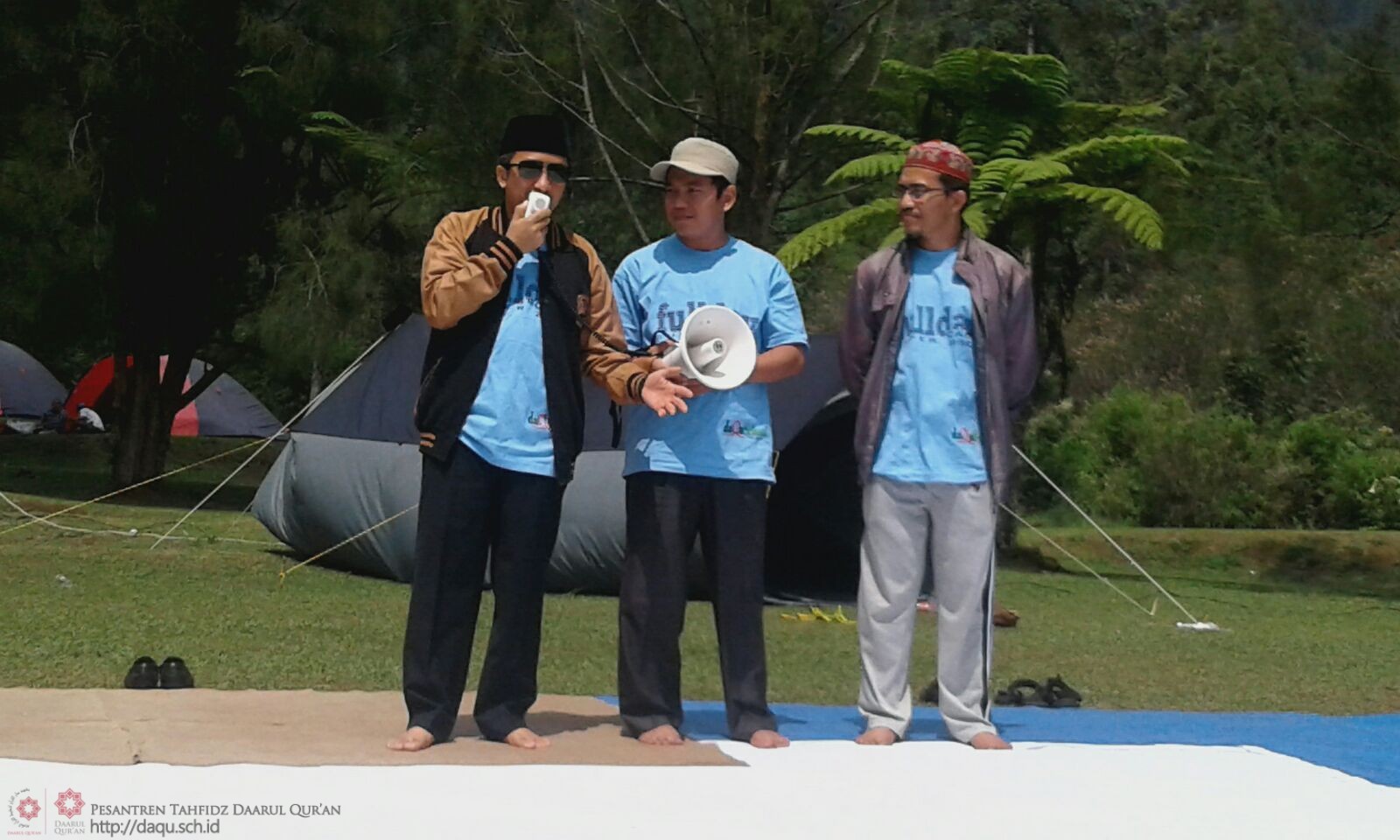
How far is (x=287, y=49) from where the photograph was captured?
18109mm

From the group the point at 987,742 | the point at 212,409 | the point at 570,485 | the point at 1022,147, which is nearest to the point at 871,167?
the point at 1022,147

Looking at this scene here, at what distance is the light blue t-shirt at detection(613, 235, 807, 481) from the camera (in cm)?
516

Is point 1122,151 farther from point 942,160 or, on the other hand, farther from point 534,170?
point 534,170

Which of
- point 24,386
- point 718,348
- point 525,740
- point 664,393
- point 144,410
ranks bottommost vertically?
point 24,386

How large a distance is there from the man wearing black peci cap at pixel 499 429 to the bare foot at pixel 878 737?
890mm

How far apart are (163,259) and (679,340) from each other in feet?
51.3

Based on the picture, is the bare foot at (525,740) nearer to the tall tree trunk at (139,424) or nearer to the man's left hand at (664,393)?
the man's left hand at (664,393)

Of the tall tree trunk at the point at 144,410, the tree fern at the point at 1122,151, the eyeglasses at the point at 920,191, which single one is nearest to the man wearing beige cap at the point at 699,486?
the eyeglasses at the point at 920,191

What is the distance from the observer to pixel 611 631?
8781 millimetres

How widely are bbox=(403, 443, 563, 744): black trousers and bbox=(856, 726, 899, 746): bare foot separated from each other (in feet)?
2.99

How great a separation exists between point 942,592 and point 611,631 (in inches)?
142

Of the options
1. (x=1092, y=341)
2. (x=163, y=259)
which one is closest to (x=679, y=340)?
(x=163, y=259)

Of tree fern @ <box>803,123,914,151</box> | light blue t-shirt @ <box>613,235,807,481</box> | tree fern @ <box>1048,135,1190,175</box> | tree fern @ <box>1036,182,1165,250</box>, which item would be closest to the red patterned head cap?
light blue t-shirt @ <box>613,235,807,481</box>

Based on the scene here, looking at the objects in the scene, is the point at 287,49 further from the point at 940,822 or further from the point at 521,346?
the point at 940,822
